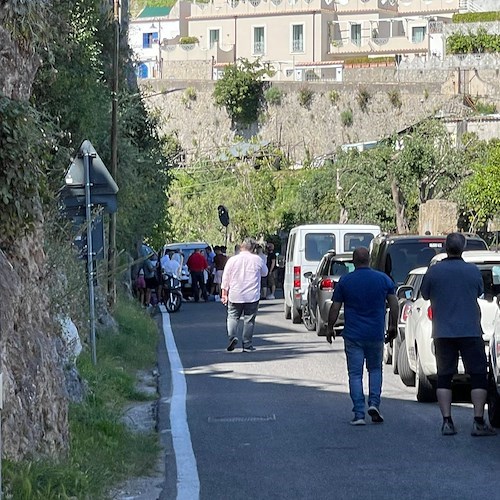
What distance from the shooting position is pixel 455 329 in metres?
12.5

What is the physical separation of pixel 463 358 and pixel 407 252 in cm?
899

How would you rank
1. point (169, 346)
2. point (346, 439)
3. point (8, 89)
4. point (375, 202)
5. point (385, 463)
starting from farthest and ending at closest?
point (375, 202) → point (169, 346) → point (346, 439) → point (385, 463) → point (8, 89)

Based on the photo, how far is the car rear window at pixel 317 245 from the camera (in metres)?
29.0

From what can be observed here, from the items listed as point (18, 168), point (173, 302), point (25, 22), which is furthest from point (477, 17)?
point (18, 168)

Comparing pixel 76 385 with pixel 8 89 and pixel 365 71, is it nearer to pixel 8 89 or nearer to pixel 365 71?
pixel 8 89

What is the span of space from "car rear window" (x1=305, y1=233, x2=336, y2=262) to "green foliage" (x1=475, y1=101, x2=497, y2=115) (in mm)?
45733

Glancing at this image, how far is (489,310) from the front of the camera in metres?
15.0

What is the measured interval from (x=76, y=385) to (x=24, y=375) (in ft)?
12.8

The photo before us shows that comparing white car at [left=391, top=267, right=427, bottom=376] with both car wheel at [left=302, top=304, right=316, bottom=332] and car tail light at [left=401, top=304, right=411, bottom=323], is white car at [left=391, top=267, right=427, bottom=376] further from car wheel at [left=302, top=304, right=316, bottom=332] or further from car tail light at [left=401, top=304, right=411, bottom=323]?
car wheel at [left=302, top=304, right=316, bottom=332]

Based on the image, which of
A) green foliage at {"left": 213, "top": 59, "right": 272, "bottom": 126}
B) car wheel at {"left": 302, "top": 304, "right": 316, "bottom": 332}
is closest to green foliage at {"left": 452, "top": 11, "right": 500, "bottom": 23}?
green foliage at {"left": 213, "top": 59, "right": 272, "bottom": 126}

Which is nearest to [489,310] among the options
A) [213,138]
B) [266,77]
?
[213,138]

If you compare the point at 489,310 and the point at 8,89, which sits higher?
the point at 8,89

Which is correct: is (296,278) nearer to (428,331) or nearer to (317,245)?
(317,245)

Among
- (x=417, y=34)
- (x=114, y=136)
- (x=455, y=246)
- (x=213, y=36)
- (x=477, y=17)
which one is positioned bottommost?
(x=455, y=246)
